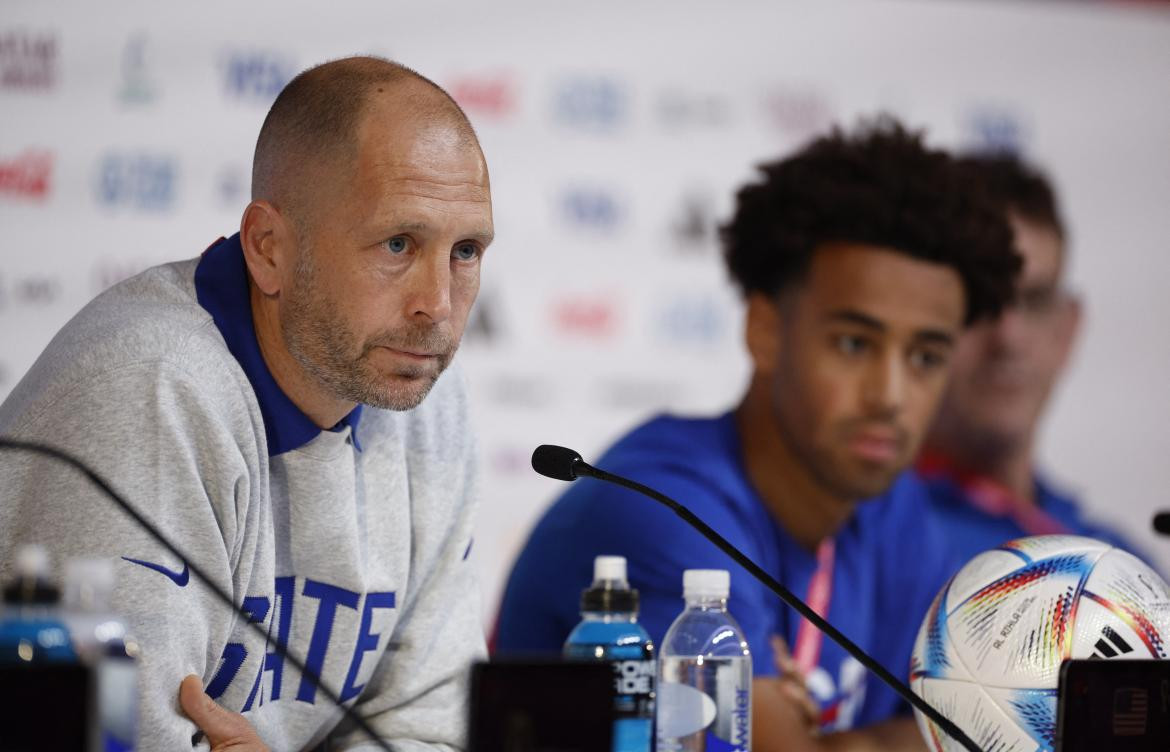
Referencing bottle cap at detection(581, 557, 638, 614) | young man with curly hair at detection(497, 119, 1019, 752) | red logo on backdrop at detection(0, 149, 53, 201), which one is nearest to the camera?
bottle cap at detection(581, 557, 638, 614)

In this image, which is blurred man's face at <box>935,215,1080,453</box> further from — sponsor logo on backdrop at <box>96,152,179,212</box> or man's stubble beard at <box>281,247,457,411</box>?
man's stubble beard at <box>281,247,457,411</box>

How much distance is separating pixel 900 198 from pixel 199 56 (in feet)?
4.49

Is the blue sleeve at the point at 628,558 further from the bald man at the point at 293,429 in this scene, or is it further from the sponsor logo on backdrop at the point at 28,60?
the sponsor logo on backdrop at the point at 28,60

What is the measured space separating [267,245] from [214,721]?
1.77 ft

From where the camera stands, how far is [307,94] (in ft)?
5.26

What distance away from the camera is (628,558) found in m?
2.18

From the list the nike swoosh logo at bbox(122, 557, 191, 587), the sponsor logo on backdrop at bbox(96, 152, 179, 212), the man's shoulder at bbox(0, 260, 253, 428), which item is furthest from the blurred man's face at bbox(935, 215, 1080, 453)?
the nike swoosh logo at bbox(122, 557, 191, 587)

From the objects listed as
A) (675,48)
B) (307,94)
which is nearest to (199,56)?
(675,48)

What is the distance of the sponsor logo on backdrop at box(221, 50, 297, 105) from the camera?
2803 millimetres

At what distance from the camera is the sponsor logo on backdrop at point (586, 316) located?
9.93 ft

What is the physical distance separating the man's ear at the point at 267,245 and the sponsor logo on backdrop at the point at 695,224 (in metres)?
1.59

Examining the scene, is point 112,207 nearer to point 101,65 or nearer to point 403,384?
point 101,65

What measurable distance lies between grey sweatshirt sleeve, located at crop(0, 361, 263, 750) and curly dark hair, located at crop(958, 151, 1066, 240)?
2.29m

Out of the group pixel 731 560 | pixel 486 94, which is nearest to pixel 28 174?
pixel 486 94
